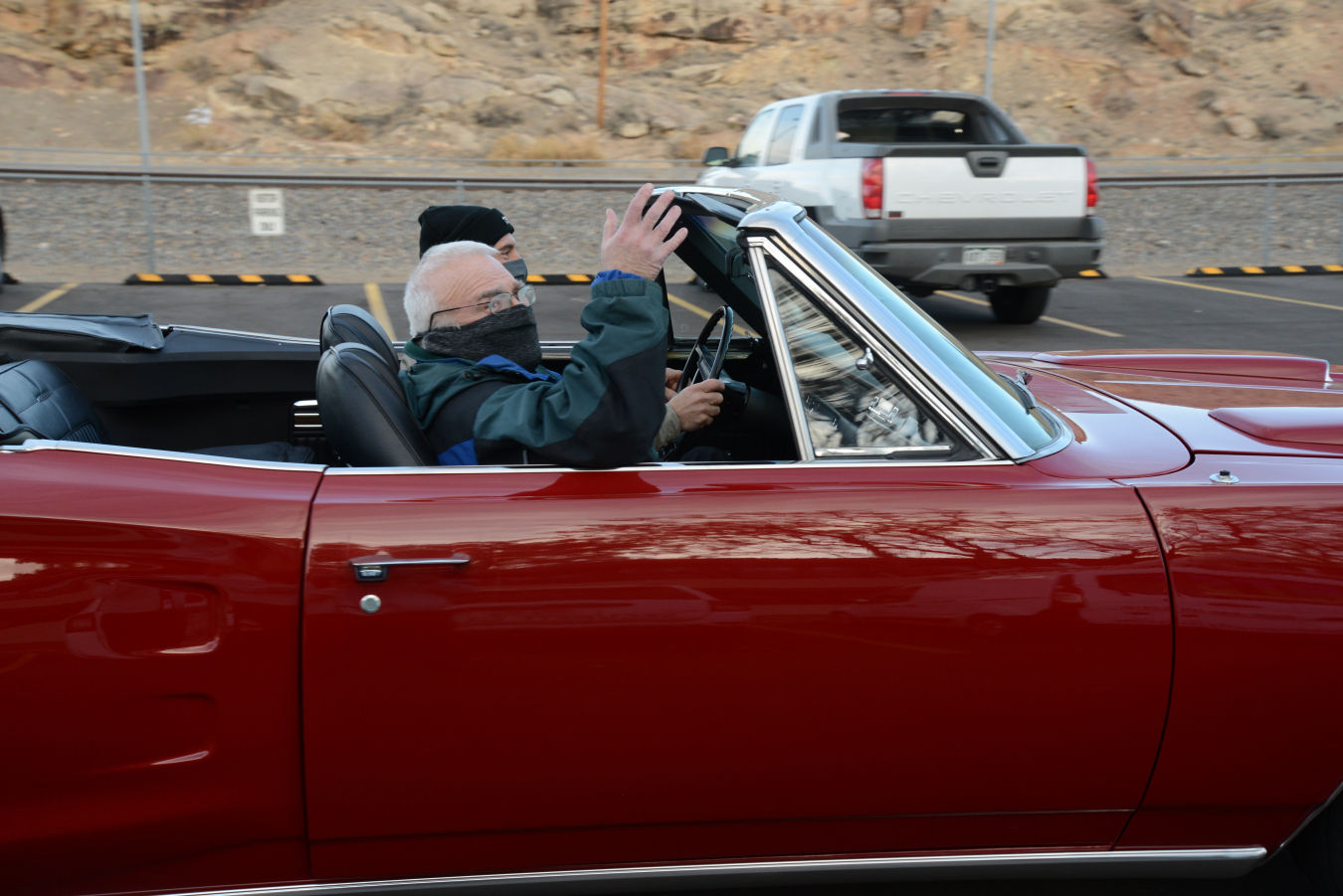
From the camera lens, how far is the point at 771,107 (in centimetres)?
1143

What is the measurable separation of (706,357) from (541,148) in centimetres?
3460

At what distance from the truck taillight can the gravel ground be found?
5.03 meters

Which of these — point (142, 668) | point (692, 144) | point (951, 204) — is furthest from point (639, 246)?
point (692, 144)

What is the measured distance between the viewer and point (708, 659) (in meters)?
1.87

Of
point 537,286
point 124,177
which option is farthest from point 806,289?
point 124,177

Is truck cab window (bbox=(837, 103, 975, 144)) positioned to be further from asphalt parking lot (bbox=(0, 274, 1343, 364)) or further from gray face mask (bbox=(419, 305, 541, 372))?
gray face mask (bbox=(419, 305, 541, 372))

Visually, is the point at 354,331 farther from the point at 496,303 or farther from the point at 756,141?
the point at 756,141

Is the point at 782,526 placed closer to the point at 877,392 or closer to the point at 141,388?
the point at 877,392

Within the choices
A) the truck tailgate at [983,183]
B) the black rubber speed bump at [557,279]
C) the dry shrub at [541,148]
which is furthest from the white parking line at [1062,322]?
the dry shrub at [541,148]

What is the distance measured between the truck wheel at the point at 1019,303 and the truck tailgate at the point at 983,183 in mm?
1253

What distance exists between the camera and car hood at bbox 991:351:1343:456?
2.25 metres

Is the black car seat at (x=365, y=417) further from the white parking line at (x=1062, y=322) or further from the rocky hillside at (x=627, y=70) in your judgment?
the rocky hillside at (x=627, y=70)

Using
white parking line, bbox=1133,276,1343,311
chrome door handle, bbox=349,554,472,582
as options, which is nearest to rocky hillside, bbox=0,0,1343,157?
white parking line, bbox=1133,276,1343,311

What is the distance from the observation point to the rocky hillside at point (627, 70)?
127ft
